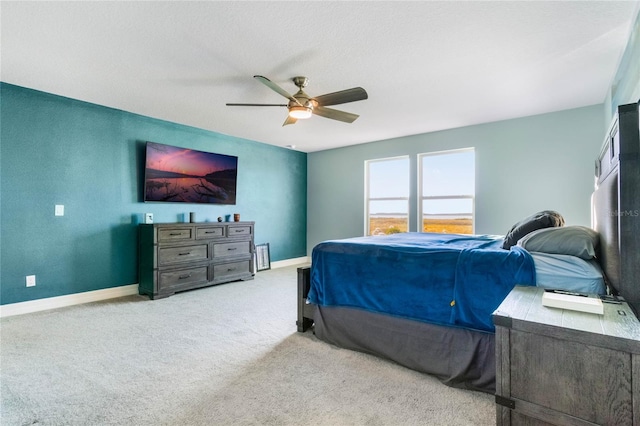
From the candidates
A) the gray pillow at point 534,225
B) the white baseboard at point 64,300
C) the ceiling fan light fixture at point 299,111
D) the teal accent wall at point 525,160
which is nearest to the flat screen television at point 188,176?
the white baseboard at point 64,300

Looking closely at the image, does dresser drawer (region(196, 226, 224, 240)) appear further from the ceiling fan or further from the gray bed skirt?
the gray bed skirt

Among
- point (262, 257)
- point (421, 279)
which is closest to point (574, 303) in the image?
point (421, 279)

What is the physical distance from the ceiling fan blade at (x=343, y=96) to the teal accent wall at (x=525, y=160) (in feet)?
9.06

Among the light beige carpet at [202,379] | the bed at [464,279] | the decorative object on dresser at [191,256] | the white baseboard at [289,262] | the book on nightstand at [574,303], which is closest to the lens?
the book on nightstand at [574,303]

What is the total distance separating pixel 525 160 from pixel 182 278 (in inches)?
197

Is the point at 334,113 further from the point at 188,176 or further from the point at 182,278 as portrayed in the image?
the point at 182,278

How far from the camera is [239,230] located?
5023 millimetres

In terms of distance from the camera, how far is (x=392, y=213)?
5.81 metres

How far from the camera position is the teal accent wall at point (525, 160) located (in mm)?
4020

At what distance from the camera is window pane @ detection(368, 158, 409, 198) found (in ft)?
18.6

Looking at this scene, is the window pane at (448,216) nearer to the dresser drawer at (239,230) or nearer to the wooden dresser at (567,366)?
the dresser drawer at (239,230)

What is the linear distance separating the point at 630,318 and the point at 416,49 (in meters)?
2.26

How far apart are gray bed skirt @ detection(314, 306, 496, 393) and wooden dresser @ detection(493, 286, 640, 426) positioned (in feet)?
1.97

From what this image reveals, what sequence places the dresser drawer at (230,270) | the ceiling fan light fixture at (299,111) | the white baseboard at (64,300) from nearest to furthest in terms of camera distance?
the ceiling fan light fixture at (299,111) → the white baseboard at (64,300) → the dresser drawer at (230,270)
